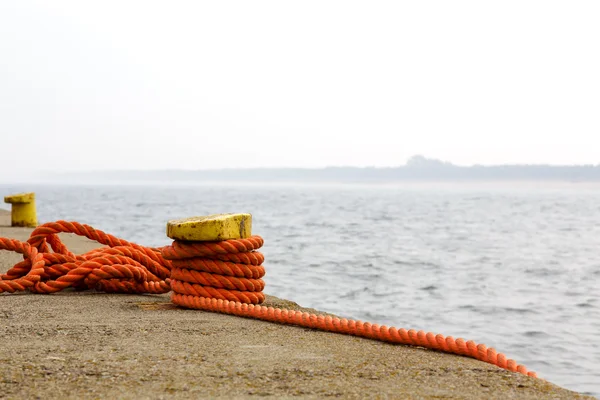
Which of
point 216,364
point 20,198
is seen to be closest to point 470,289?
point 20,198

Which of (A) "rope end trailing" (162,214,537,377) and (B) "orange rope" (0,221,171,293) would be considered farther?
(B) "orange rope" (0,221,171,293)

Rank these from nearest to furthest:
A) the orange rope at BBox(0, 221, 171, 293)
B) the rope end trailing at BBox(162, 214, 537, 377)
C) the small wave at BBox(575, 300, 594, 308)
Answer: the rope end trailing at BBox(162, 214, 537, 377)
the orange rope at BBox(0, 221, 171, 293)
the small wave at BBox(575, 300, 594, 308)

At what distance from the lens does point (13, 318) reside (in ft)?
9.50

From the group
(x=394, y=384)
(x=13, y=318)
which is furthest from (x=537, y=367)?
(x=13, y=318)

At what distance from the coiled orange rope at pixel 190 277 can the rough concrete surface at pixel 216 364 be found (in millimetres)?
55

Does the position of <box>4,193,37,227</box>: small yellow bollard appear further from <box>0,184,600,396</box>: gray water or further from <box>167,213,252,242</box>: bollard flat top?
<box>167,213,252,242</box>: bollard flat top

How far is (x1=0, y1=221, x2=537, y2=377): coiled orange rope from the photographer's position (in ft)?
8.45

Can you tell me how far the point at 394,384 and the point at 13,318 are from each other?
1761 mm

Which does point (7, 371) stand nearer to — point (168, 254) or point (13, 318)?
point (13, 318)

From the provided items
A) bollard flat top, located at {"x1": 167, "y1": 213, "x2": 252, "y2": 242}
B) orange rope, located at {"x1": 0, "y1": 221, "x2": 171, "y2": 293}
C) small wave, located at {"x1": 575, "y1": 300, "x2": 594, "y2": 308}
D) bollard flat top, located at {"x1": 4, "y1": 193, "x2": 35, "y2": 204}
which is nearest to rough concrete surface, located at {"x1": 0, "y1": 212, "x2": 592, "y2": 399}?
bollard flat top, located at {"x1": 167, "y1": 213, "x2": 252, "y2": 242}

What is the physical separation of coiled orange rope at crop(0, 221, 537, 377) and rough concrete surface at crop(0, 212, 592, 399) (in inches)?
2.2

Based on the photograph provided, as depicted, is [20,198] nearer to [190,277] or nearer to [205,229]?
[190,277]

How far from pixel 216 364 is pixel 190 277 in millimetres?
1092

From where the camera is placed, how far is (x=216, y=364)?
2137 mm
